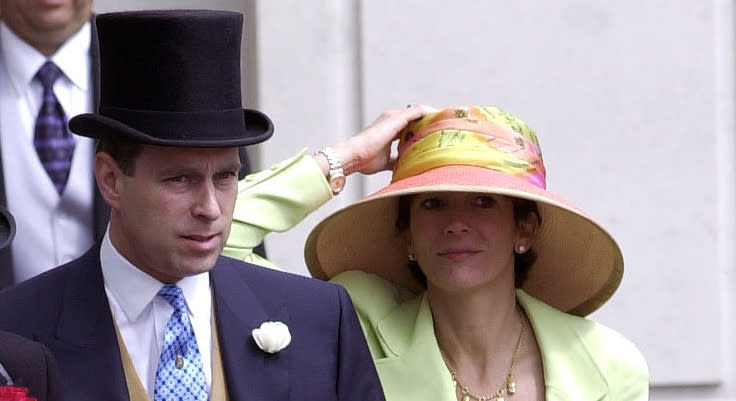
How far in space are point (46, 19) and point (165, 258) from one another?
5.43ft

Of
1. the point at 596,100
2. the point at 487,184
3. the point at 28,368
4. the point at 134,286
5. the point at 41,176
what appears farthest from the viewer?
Answer: the point at 596,100

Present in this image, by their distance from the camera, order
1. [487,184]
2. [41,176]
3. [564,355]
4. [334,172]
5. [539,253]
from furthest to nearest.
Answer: [41,176] → [334,172] → [539,253] → [564,355] → [487,184]

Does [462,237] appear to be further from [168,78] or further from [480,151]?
[168,78]

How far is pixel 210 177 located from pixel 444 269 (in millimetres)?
769

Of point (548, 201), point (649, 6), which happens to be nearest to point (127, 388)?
point (548, 201)

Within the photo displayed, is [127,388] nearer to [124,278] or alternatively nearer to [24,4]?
[124,278]

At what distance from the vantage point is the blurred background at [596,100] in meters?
6.04

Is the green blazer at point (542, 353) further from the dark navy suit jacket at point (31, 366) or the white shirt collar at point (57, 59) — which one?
the white shirt collar at point (57, 59)

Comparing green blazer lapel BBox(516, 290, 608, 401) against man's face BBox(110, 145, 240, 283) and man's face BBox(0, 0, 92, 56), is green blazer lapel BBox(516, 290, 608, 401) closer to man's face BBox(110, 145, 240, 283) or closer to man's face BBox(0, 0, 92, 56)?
man's face BBox(110, 145, 240, 283)

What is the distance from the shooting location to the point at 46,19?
518 cm

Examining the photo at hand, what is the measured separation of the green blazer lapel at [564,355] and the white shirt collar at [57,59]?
1397mm

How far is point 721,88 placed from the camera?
6246 mm

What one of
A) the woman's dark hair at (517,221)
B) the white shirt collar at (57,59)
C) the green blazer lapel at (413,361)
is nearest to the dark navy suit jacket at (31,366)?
the green blazer lapel at (413,361)

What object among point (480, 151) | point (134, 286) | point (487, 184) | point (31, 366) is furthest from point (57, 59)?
point (31, 366)
